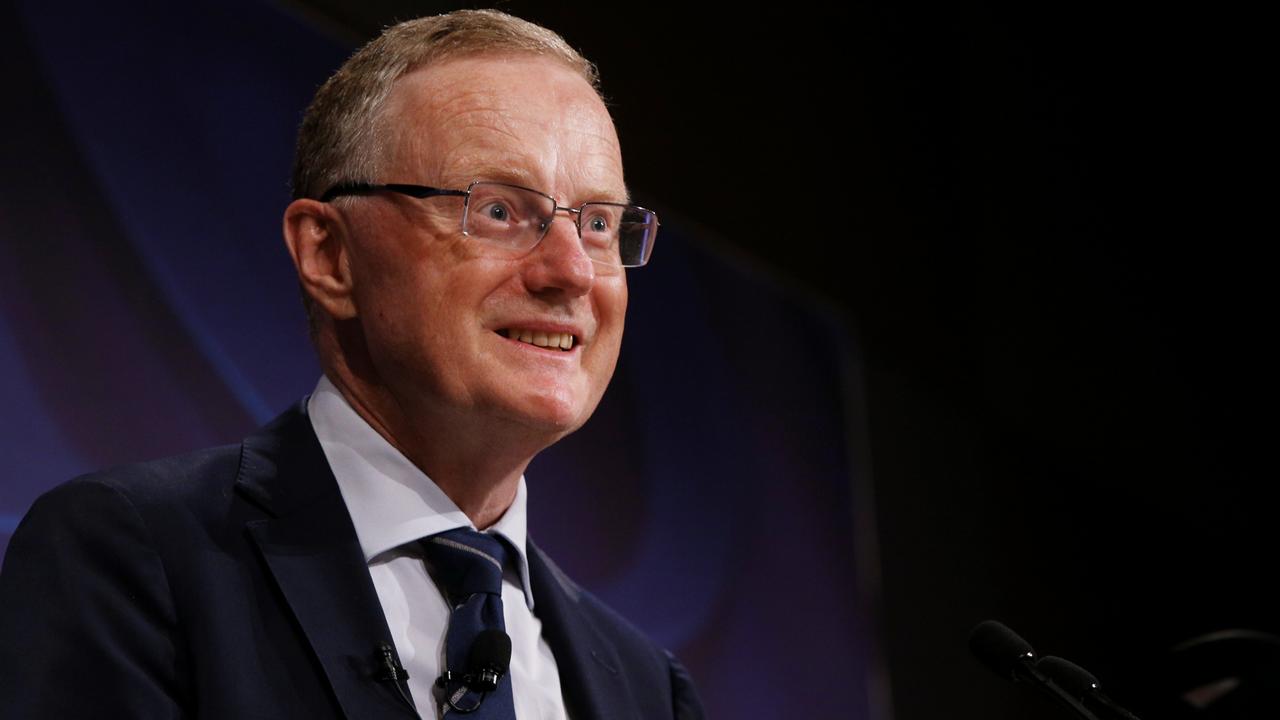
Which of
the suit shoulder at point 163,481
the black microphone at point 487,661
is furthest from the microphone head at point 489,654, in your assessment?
the suit shoulder at point 163,481

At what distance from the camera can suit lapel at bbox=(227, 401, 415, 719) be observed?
5.16 ft

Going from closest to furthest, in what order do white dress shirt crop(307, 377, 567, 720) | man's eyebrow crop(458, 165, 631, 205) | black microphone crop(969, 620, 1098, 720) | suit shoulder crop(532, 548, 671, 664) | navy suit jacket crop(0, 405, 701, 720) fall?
navy suit jacket crop(0, 405, 701, 720)
black microphone crop(969, 620, 1098, 720)
white dress shirt crop(307, 377, 567, 720)
man's eyebrow crop(458, 165, 631, 205)
suit shoulder crop(532, 548, 671, 664)

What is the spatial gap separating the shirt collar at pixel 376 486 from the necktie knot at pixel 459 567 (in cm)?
2

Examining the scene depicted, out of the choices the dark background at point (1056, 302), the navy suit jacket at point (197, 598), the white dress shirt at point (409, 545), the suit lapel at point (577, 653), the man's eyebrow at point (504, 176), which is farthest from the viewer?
Result: the dark background at point (1056, 302)

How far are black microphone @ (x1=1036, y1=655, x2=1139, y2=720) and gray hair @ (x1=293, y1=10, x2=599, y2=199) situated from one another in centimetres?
114

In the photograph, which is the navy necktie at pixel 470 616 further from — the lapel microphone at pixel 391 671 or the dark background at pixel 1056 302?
the dark background at pixel 1056 302

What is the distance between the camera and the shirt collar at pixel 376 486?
1772 millimetres

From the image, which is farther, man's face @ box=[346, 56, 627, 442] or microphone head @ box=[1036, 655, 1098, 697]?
man's face @ box=[346, 56, 627, 442]

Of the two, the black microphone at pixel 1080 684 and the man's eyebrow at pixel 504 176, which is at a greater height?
the man's eyebrow at pixel 504 176

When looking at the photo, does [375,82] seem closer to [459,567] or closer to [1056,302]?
[459,567]

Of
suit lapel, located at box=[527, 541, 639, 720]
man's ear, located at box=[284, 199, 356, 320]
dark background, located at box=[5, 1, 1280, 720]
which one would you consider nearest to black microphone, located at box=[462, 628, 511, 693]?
suit lapel, located at box=[527, 541, 639, 720]

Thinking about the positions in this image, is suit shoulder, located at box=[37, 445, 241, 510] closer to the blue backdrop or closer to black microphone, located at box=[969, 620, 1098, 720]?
the blue backdrop

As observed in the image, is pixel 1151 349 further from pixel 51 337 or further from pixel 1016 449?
pixel 51 337

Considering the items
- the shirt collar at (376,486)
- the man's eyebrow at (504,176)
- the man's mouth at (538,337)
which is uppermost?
the man's eyebrow at (504,176)
